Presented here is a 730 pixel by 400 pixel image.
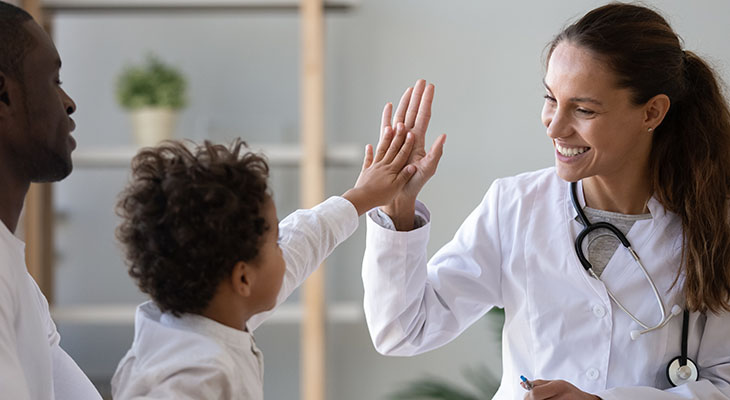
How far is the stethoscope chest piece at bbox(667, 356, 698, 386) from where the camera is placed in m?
1.37

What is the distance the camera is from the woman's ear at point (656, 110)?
1.43m

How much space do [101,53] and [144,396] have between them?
245 cm

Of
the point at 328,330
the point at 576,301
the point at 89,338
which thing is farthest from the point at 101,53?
the point at 576,301

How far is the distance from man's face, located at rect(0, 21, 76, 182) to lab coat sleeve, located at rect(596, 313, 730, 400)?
994 mm

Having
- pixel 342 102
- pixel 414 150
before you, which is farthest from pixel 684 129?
pixel 342 102

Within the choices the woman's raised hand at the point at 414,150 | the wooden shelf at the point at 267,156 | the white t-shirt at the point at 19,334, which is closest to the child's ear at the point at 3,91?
the white t-shirt at the point at 19,334

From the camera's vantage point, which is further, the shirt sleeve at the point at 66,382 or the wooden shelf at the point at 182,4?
the wooden shelf at the point at 182,4

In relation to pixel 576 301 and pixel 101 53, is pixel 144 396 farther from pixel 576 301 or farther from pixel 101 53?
pixel 101 53

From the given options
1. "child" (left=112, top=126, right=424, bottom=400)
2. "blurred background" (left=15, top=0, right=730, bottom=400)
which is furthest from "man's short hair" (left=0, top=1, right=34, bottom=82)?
"blurred background" (left=15, top=0, right=730, bottom=400)

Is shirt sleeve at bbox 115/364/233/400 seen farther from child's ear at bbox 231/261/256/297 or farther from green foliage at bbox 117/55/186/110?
green foliage at bbox 117/55/186/110

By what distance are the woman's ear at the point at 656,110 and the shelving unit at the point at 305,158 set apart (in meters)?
1.40

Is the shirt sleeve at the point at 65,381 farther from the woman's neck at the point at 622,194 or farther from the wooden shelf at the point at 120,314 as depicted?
the wooden shelf at the point at 120,314

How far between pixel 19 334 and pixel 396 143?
0.80 metres

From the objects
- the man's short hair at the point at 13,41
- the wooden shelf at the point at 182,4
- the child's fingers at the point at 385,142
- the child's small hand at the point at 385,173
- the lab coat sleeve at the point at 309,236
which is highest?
the wooden shelf at the point at 182,4
